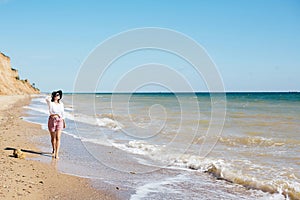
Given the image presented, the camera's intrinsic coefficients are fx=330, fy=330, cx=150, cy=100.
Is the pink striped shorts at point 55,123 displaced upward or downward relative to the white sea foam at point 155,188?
upward

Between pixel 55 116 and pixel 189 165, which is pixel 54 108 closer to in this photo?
pixel 55 116

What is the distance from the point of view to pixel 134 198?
603cm

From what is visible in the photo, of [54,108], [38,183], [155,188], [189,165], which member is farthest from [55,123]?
[189,165]

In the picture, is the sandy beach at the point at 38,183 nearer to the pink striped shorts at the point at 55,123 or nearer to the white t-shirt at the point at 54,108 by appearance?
the pink striped shorts at the point at 55,123

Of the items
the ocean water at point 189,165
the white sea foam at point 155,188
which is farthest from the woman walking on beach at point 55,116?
the white sea foam at point 155,188

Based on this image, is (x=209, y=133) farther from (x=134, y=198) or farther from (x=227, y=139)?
(x=134, y=198)

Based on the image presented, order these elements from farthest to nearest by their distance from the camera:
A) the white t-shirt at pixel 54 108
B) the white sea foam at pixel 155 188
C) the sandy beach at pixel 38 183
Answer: the white t-shirt at pixel 54 108 < the white sea foam at pixel 155 188 < the sandy beach at pixel 38 183

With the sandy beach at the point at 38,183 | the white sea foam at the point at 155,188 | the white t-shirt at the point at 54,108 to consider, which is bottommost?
the white sea foam at the point at 155,188

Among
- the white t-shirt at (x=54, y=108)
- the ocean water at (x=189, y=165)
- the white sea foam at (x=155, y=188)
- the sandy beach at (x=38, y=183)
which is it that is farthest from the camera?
the white t-shirt at (x=54, y=108)

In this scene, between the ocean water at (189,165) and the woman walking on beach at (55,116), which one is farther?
the woman walking on beach at (55,116)

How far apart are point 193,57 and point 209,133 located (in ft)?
21.0

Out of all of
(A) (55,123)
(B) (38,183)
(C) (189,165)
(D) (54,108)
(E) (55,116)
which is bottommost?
(C) (189,165)

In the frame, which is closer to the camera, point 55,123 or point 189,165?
point 55,123

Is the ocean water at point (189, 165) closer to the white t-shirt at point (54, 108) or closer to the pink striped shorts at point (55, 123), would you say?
the pink striped shorts at point (55, 123)
